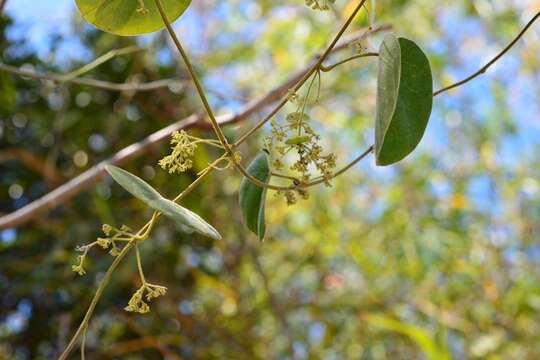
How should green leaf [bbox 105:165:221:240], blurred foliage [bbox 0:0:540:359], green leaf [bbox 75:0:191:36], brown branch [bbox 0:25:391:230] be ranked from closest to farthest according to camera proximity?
green leaf [bbox 105:165:221:240] → green leaf [bbox 75:0:191:36] → brown branch [bbox 0:25:391:230] → blurred foliage [bbox 0:0:540:359]

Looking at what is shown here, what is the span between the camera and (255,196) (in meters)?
0.58

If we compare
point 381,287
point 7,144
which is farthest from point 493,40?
point 7,144

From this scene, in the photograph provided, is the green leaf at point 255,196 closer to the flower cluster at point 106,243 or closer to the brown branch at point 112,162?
the flower cluster at point 106,243

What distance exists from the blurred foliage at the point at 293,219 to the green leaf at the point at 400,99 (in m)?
0.76

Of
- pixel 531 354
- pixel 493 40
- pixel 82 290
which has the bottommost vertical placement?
pixel 82 290

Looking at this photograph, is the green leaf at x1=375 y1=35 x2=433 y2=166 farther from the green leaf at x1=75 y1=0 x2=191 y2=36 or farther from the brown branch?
the brown branch

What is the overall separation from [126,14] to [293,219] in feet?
4.78

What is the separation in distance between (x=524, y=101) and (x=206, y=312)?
1586 mm

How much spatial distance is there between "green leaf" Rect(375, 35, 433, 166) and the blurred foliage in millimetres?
758

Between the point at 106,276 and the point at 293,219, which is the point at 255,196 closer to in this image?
the point at 106,276

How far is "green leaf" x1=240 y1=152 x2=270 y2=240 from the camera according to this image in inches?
22.4

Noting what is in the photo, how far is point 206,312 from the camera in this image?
1.68 meters

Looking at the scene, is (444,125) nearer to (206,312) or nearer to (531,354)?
(531,354)

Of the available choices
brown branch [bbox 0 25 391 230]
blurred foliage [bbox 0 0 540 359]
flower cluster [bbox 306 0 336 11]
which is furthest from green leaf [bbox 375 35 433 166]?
blurred foliage [bbox 0 0 540 359]
